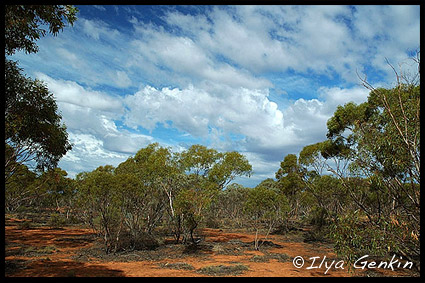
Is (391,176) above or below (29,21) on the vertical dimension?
below

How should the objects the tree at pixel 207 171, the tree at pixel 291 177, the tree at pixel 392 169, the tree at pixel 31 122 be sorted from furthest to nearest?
1. the tree at pixel 291 177
2. the tree at pixel 207 171
3. the tree at pixel 31 122
4. the tree at pixel 392 169

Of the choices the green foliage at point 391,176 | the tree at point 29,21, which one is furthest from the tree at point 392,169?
the tree at point 29,21

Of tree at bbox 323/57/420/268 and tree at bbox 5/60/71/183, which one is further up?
tree at bbox 5/60/71/183

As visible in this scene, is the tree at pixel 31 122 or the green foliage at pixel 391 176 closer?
the green foliage at pixel 391 176

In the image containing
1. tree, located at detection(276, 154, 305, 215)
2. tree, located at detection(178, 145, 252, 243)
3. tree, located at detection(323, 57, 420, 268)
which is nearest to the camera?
tree, located at detection(323, 57, 420, 268)

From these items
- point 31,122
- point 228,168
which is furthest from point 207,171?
point 31,122

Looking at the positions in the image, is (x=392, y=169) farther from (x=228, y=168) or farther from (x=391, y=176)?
(x=228, y=168)

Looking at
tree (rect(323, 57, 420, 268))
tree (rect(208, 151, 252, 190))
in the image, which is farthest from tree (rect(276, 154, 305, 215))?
tree (rect(323, 57, 420, 268))

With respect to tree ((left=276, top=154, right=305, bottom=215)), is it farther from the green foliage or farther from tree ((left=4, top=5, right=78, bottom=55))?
tree ((left=4, top=5, right=78, bottom=55))

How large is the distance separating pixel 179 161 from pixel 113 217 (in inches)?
264

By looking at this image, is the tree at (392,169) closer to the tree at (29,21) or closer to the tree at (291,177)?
the tree at (29,21)

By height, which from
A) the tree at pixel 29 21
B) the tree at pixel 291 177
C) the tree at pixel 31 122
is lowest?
the tree at pixel 291 177

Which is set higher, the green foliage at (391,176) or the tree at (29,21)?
the tree at (29,21)

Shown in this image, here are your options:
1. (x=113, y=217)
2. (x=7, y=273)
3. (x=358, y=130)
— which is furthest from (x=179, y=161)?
(x=358, y=130)
